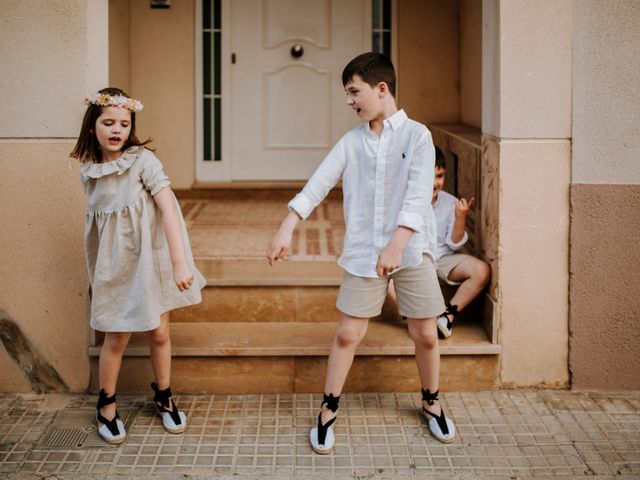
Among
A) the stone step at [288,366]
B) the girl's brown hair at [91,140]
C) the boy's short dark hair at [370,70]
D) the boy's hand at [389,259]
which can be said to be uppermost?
the boy's short dark hair at [370,70]

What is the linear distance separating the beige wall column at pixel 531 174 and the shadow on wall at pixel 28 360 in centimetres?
223

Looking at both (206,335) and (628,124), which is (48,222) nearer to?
(206,335)

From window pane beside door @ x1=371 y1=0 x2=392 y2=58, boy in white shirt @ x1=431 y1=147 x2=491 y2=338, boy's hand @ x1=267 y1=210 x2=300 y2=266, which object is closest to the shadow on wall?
→ boy's hand @ x1=267 y1=210 x2=300 y2=266

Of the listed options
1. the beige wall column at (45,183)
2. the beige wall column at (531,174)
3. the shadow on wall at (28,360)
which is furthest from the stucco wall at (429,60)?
the shadow on wall at (28,360)

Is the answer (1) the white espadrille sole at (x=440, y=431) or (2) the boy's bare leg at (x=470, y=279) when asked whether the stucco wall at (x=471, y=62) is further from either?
(1) the white espadrille sole at (x=440, y=431)

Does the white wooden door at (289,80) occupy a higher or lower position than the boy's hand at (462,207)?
higher

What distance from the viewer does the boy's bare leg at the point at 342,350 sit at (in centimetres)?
366

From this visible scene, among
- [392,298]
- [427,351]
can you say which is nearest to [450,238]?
[392,298]

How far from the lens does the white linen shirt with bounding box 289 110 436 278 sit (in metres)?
3.47

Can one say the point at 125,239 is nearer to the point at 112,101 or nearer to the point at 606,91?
the point at 112,101

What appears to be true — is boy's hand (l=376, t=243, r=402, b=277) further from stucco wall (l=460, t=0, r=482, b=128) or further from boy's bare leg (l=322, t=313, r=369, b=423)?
stucco wall (l=460, t=0, r=482, b=128)

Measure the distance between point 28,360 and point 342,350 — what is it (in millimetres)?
1641

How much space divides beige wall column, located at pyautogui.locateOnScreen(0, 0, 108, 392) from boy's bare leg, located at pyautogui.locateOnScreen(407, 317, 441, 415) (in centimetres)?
165

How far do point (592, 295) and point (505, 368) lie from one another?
56 cm
